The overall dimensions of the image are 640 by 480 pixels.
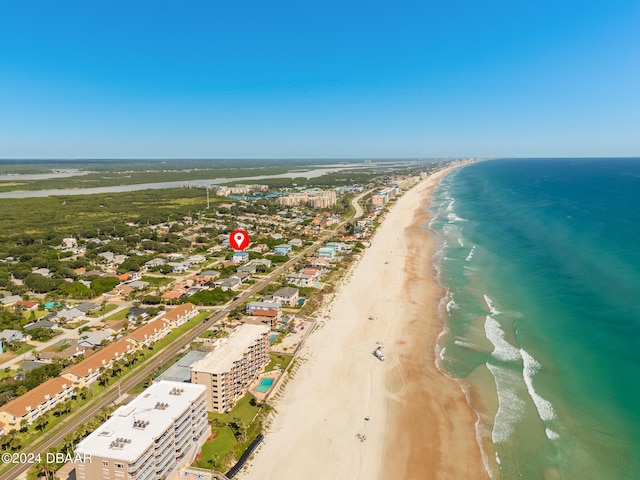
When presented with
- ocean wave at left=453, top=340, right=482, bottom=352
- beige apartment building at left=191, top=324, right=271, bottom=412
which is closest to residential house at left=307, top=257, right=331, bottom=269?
ocean wave at left=453, top=340, right=482, bottom=352

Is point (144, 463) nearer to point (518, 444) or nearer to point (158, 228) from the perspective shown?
point (518, 444)

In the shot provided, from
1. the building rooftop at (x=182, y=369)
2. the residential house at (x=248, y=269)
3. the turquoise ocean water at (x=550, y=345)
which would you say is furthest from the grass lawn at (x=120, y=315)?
the turquoise ocean water at (x=550, y=345)

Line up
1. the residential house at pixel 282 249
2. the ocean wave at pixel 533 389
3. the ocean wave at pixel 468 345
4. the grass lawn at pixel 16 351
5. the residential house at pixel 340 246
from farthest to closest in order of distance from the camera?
the residential house at pixel 340 246
the residential house at pixel 282 249
the ocean wave at pixel 468 345
the grass lawn at pixel 16 351
the ocean wave at pixel 533 389

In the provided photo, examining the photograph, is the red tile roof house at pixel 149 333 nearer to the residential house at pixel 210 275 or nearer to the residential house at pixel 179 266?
the residential house at pixel 210 275

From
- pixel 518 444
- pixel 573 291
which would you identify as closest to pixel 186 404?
pixel 518 444

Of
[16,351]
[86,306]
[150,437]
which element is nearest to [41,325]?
[16,351]
